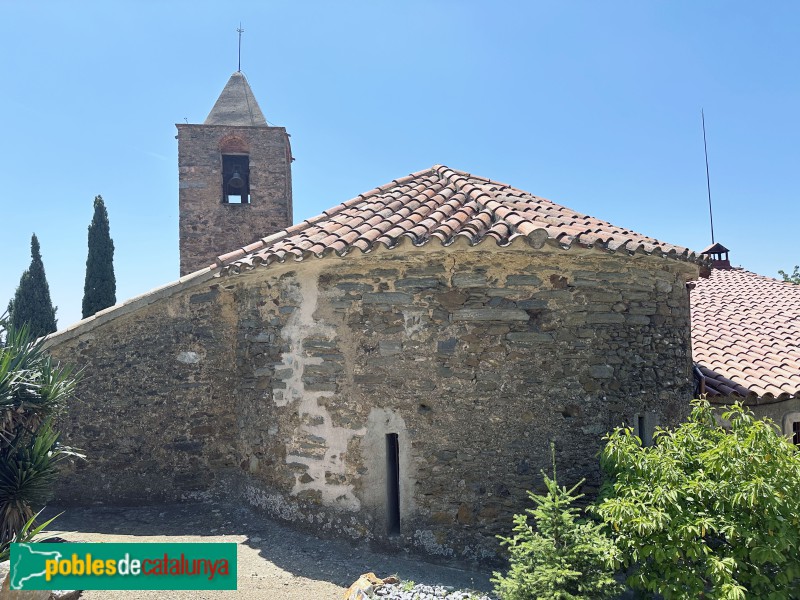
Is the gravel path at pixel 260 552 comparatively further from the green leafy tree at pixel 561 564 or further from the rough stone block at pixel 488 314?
the rough stone block at pixel 488 314

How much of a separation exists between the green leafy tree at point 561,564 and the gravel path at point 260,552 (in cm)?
70

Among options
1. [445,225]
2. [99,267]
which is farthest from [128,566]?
[99,267]

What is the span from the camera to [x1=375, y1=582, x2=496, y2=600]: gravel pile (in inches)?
185

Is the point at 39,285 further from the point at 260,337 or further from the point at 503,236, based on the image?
the point at 503,236

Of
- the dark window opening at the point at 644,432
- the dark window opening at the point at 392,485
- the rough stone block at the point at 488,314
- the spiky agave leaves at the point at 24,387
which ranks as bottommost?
the dark window opening at the point at 392,485

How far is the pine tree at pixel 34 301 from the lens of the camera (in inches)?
671

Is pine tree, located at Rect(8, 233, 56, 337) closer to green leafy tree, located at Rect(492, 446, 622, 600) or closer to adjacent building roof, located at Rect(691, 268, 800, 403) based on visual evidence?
green leafy tree, located at Rect(492, 446, 622, 600)

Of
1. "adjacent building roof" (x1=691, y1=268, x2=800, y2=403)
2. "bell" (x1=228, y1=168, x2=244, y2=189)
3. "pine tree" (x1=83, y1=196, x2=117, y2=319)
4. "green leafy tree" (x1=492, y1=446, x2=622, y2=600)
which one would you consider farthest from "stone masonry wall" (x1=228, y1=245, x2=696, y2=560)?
"pine tree" (x1=83, y1=196, x2=117, y2=319)

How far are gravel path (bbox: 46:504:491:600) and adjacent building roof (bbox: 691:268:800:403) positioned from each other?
5044mm

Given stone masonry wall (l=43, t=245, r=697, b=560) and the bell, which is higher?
the bell

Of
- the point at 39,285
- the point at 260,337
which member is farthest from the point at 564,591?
the point at 39,285

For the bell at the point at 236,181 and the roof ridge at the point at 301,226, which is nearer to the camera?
the roof ridge at the point at 301,226

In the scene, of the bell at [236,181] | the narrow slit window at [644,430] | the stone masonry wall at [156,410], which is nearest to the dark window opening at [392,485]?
the narrow slit window at [644,430]

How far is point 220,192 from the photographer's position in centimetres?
1438
